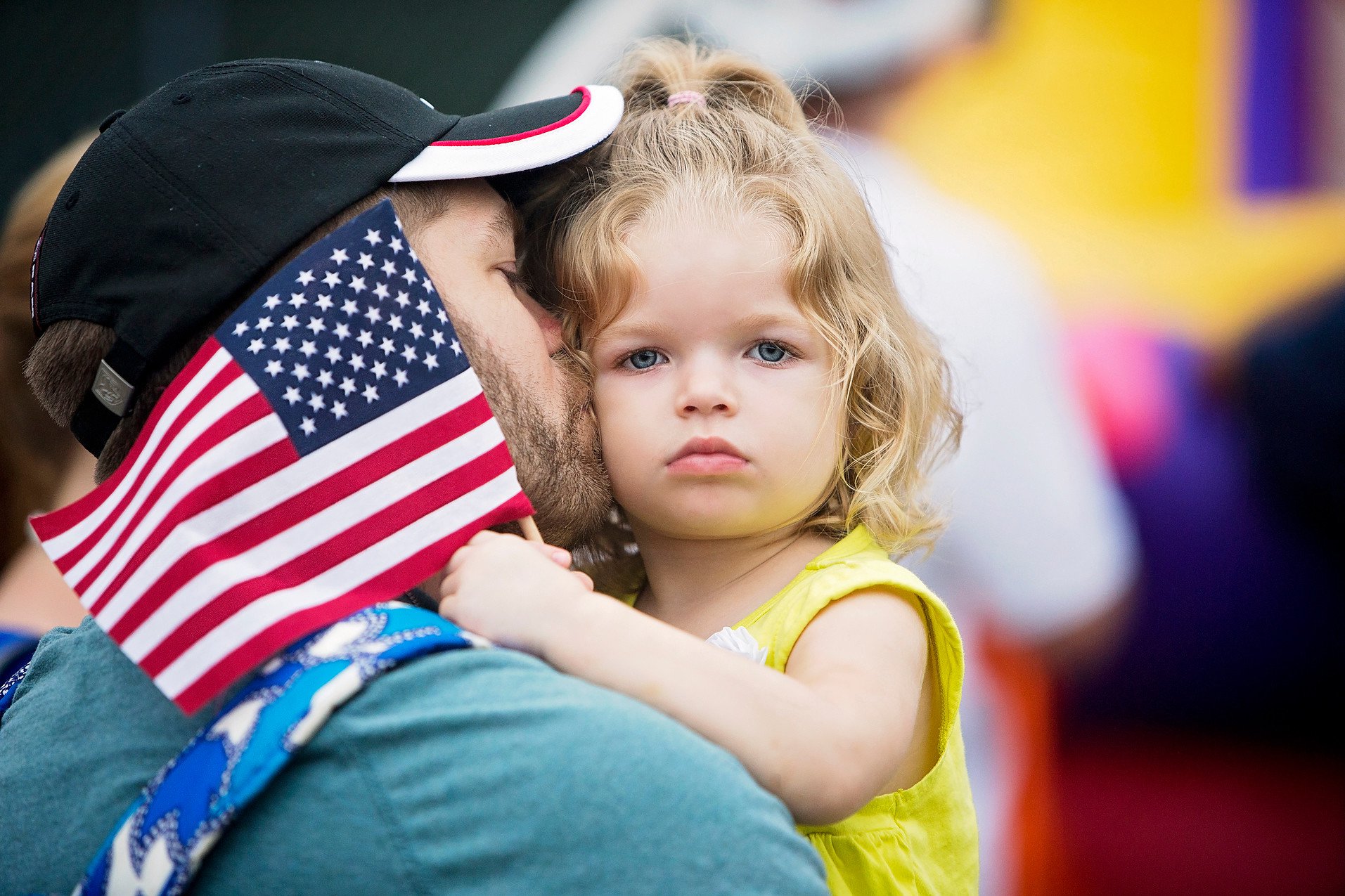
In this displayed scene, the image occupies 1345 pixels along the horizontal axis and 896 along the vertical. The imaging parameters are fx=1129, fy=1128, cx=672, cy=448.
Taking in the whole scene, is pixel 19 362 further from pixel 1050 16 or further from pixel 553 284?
pixel 1050 16

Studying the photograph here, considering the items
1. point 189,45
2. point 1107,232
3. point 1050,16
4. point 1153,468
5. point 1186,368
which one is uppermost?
point 1050,16

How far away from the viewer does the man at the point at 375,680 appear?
Answer: 3.64 feet

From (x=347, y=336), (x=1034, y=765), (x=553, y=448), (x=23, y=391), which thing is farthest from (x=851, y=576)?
(x=1034, y=765)

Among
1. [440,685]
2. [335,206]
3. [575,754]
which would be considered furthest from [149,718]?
[335,206]

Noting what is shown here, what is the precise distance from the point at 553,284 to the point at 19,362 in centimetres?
159

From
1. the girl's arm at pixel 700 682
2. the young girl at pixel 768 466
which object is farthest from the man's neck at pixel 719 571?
the girl's arm at pixel 700 682

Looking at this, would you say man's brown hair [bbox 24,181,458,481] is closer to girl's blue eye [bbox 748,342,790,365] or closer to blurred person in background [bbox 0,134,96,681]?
girl's blue eye [bbox 748,342,790,365]

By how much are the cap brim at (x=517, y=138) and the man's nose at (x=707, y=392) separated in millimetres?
387

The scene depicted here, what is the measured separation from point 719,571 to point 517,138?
0.76 metres

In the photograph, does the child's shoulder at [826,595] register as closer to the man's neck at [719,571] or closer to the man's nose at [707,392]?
the man's neck at [719,571]

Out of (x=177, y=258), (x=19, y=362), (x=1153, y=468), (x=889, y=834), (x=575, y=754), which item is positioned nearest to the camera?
(x=575, y=754)

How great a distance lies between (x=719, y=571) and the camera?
1888 millimetres

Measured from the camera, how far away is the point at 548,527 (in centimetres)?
171

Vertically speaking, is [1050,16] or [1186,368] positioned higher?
[1050,16]
